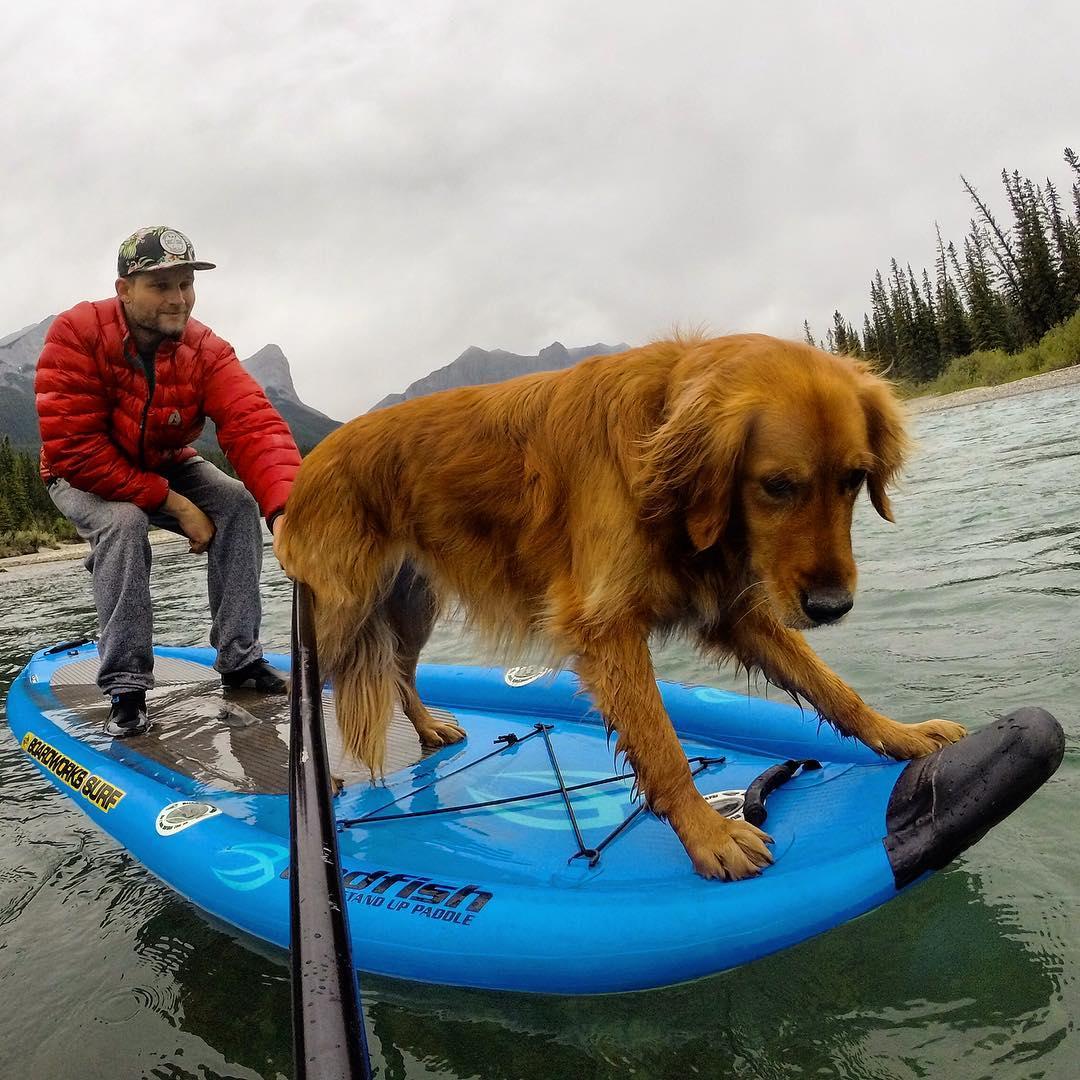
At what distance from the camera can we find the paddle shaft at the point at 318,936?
128 centimetres

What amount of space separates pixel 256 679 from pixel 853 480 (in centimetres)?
417

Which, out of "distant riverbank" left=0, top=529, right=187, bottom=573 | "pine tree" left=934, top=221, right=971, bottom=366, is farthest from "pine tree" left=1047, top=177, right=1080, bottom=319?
"distant riverbank" left=0, top=529, right=187, bottom=573

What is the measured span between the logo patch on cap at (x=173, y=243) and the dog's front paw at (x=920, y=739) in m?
4.07

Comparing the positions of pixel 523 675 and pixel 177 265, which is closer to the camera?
pixel 177 265

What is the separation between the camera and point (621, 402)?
3010 millimetres

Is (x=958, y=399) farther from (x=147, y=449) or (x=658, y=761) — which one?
(x=658, y=761)

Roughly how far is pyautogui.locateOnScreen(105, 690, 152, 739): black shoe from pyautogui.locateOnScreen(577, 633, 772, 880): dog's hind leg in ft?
10.7

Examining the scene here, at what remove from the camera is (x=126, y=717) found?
5051 mm

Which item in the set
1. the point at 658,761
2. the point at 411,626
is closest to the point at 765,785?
the point at 658,761

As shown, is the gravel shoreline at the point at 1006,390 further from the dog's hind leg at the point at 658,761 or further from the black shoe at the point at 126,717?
the dog's hind leg at the point at 658,761

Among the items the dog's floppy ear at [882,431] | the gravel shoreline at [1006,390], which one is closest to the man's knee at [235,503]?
the dog's floppy ear at [882,431]

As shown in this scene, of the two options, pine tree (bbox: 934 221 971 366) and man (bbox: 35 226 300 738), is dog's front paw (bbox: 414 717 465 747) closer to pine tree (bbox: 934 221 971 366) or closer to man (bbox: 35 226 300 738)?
man (bbox: 35 226 300 738)

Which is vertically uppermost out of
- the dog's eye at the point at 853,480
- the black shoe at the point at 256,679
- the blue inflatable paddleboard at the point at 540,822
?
the dog's eye at the point at 853,480

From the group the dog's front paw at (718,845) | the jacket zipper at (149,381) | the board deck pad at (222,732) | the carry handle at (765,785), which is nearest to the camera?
the dog's front paw at (718,845)
